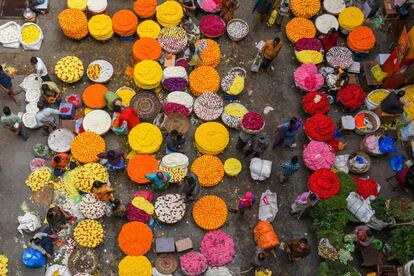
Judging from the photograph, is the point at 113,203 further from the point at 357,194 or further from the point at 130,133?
the point at 357,194

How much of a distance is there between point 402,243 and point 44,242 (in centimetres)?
852

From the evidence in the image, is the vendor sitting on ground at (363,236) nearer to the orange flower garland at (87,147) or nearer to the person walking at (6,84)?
the orange flower garland at (87,147)

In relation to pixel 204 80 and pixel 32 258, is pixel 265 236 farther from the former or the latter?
pixel 32 258

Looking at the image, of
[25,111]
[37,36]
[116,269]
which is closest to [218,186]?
[116,269]

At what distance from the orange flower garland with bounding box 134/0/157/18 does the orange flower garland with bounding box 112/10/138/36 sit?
0.86 ft

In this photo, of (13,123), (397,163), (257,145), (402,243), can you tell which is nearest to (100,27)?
(13,123)

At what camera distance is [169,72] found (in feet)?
40.4

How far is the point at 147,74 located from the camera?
12203mm

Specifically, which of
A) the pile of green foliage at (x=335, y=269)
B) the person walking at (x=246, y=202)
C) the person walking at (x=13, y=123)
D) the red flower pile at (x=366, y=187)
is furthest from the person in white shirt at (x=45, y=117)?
A: the red flower pile at (x=366, y=187)

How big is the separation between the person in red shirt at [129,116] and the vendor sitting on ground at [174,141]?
1.05m

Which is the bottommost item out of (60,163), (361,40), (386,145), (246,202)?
(60,163)

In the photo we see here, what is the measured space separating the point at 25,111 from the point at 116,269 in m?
5.13

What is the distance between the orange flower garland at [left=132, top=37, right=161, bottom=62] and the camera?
1256 centimetres

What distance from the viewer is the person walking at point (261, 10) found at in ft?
43.8
